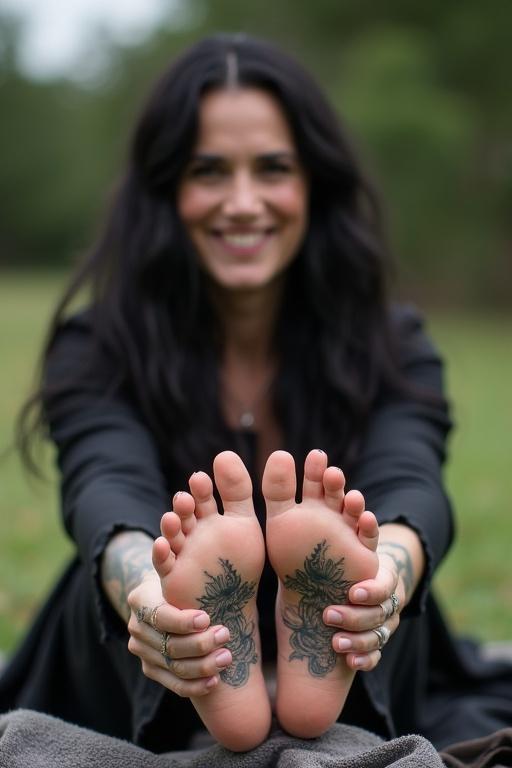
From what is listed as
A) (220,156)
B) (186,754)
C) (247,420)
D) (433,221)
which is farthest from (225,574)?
(433,221)

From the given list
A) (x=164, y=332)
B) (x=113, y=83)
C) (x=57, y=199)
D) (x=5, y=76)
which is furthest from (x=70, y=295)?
(x=5, y=76)

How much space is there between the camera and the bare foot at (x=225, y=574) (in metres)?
1.44

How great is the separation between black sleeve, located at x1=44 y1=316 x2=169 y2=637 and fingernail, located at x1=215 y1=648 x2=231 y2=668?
0.35m

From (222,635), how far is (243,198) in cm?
111

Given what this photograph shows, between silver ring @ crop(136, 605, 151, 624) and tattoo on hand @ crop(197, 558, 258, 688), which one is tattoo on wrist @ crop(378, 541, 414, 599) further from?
silver ring @ crop(136, 605, 151, 624)

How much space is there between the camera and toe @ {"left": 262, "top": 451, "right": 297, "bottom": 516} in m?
1.44

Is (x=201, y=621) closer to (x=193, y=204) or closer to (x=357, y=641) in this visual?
(x=357, y=641)

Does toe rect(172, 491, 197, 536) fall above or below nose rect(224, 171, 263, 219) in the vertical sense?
below

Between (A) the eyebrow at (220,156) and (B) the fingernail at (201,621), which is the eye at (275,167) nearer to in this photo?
(A) the eyebrow at (220,156)

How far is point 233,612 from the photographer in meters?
1.54

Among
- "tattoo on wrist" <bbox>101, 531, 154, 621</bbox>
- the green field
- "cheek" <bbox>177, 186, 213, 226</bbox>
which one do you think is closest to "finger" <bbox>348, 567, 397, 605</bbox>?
"tattoo on wrist" <bbox>101, 531, 154, 621</bbox>

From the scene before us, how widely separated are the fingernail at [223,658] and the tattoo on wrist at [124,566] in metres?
0.21

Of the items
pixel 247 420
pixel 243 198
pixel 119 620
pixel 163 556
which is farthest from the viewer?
pixel 247 420

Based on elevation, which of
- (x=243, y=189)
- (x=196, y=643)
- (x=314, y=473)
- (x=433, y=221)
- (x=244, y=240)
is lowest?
(x=433, y=221)
